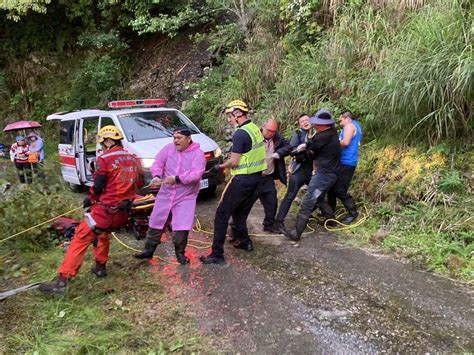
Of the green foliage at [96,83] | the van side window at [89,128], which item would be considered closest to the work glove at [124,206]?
the van side window at [89,128]

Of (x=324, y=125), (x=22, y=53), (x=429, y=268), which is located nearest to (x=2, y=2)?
(x=22, y=53)

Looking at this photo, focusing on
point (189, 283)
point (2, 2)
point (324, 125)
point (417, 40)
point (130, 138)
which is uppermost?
point (2, 2)

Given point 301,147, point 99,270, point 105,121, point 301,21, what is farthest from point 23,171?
point 301,21

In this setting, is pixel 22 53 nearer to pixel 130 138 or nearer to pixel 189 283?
pixel 130 138

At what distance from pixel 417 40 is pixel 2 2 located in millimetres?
12866

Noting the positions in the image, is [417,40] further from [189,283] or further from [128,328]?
[128,328]

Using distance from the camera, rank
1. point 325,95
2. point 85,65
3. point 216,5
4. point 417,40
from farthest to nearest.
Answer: point 85,65, point 216,5, point 325,95, point 417,40

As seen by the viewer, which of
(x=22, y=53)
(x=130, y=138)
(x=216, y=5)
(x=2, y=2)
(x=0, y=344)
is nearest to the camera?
(x=0, y=344)

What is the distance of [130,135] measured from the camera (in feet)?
24.5

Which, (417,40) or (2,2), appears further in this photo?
(2,2)

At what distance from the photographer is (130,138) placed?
7.40m

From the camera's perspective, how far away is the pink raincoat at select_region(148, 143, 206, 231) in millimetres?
4711

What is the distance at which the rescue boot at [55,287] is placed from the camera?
13.6 ft

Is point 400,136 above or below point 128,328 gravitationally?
above
